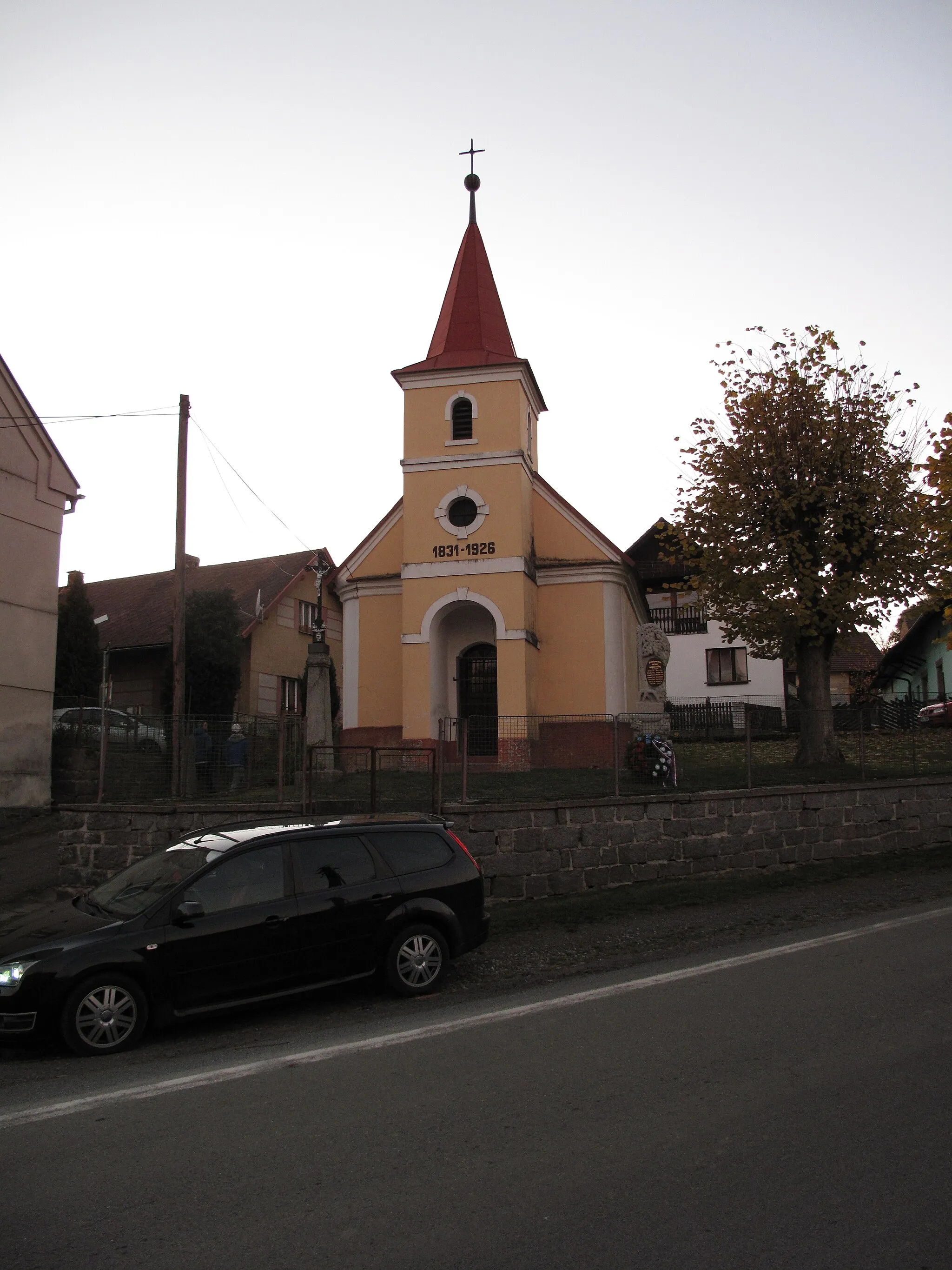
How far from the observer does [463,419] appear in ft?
81.9

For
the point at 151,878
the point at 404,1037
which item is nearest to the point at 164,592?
the point at 151,878

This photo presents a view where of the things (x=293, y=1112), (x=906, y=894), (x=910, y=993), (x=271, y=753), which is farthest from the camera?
(x=271, y=753)

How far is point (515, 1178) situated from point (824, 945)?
560cm

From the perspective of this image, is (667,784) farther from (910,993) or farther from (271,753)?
(910,993)

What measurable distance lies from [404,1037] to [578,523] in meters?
19.6

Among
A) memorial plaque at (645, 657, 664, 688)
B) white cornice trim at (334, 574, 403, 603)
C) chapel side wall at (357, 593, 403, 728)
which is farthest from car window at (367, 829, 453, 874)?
white cornice trim at (334, 574, 403, 603)

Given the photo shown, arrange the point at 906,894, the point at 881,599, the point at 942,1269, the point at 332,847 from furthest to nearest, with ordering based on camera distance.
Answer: the point at 881,599
the point at 906,894
the point at 332,847
the point at 942,1269

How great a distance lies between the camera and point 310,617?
40188 millimetres

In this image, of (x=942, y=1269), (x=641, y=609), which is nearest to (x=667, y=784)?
(x=942, y=1269)

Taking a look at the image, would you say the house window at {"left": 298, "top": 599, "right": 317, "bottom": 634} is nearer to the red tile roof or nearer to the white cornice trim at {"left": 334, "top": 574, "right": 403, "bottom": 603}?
the red tile roof

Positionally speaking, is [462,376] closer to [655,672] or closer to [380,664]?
[380,664]

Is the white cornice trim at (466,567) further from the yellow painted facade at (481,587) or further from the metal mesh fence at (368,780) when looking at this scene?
the metal mesh fence at (368,780)

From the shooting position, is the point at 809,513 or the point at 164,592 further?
the point at 164,592

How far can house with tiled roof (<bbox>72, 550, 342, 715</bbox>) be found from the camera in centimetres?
3409
